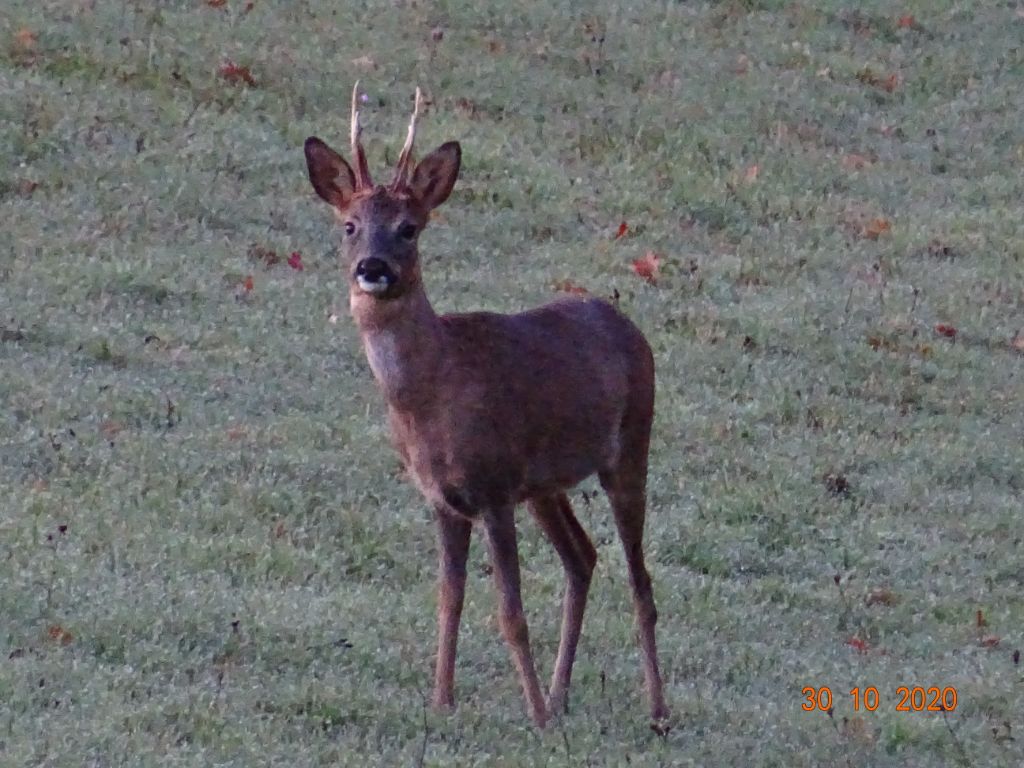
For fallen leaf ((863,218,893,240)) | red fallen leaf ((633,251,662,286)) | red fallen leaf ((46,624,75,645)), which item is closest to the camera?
red fallen leaf ((46,624,75,645))

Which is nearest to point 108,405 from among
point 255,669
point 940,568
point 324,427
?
point 324,427

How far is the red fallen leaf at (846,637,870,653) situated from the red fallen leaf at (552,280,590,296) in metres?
5.10

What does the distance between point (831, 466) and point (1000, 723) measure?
11.7ft

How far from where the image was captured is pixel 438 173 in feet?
25.7

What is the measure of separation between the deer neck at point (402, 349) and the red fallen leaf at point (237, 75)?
9.66 m

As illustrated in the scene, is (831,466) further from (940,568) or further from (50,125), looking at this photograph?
(50,125)

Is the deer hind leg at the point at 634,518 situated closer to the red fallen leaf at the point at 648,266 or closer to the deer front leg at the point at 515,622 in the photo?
the deer front leg at the point at 515,622

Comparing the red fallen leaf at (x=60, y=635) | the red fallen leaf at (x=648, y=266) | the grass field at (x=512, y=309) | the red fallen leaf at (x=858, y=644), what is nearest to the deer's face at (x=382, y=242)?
the grass field at (x=512, y=309)

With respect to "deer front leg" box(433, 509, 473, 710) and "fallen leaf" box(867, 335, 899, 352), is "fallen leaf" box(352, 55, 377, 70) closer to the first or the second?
"fallen leaf" box(867, 335, 899, 352)

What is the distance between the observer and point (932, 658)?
9.14 metres

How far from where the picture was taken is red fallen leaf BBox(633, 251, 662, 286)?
1455cm

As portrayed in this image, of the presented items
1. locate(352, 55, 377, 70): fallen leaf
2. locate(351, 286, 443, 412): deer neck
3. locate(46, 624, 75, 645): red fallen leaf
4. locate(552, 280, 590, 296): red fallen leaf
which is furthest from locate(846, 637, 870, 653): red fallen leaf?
locate(352, 55, 377, 70): fallen leaf

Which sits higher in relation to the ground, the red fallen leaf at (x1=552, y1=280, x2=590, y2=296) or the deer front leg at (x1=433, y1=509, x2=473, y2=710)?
the deer front leg at (x1=433, y1=509, x2=473, y2=710)

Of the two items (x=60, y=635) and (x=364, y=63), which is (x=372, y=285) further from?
(x=364, y=63)
